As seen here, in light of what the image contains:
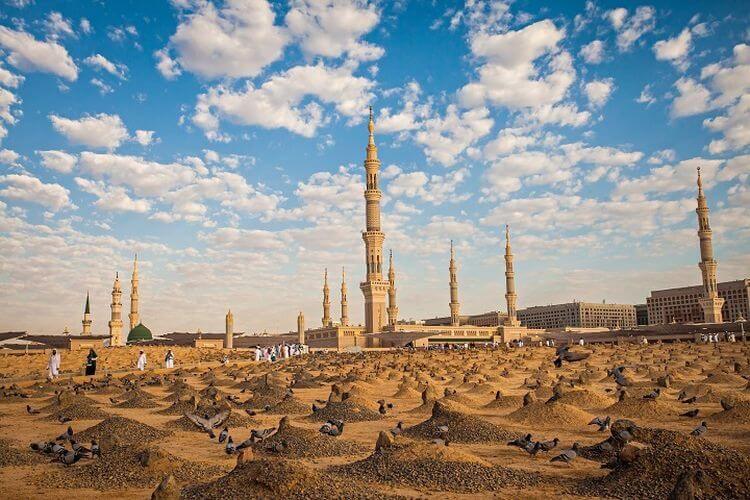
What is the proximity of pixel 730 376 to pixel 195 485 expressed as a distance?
21947 millimetres

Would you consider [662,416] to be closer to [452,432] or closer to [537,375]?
[452,432]

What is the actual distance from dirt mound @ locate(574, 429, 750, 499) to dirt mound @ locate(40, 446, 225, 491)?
600 centimetres

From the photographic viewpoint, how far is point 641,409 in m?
15.4

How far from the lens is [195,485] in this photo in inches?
332

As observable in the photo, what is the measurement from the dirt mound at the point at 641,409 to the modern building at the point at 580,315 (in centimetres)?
14847

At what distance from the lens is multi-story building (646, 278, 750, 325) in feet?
386

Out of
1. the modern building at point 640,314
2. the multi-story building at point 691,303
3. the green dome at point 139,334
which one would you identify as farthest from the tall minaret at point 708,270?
the modern building at point 640,314

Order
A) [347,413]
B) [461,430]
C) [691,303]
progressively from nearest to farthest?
[461,430] → [347,413] → [691,303]

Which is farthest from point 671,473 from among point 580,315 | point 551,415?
point 580,315

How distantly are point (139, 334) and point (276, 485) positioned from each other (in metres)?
81.5

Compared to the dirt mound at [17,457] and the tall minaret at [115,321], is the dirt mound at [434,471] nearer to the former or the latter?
the dirt mound at [17,457]

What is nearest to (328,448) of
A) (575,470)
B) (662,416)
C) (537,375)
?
(575,470)

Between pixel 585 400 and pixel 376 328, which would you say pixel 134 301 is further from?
pixel 585 400

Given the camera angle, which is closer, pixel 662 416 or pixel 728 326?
pixel 662 416
